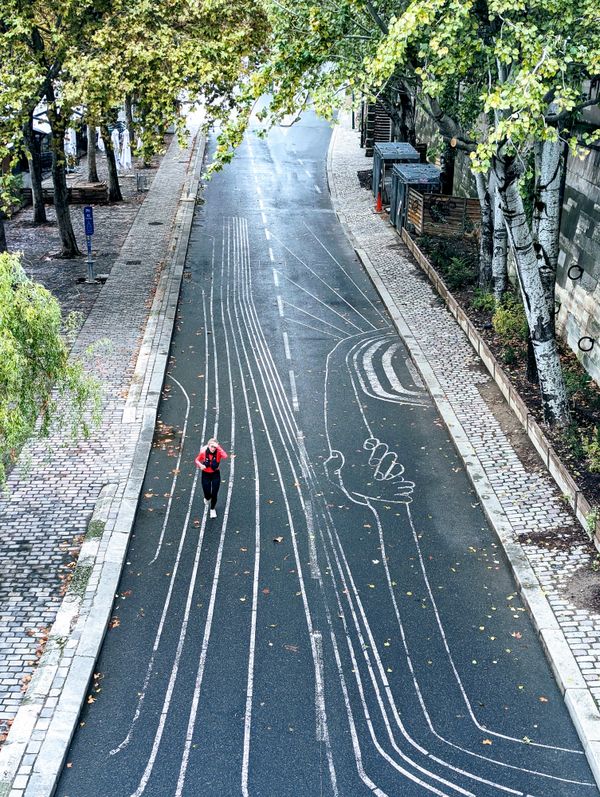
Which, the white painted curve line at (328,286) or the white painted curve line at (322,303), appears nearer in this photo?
the white painted curve line at (322,303)

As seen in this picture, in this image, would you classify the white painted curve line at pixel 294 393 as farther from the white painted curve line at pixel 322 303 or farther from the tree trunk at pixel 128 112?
the tree trunk at pixel 128 112

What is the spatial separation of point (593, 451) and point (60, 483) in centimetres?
934

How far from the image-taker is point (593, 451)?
1519 centimetres

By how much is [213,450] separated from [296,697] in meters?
4.71

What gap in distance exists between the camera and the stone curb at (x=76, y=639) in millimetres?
9406

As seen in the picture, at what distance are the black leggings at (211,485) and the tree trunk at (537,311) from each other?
21.8 feet

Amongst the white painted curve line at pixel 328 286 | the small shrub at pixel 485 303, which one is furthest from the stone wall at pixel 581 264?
the white painted curve line at pixel 328 286

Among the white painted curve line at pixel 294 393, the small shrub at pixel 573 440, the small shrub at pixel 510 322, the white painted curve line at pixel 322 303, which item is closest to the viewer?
the small shrub at pixel 573 440

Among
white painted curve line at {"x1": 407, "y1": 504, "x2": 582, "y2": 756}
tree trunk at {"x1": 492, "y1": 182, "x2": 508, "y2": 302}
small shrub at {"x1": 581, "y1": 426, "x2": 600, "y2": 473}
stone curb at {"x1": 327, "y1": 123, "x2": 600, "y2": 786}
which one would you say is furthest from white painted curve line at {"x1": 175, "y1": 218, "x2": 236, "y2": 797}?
tree trunk at {"x1": 492, "y1": 182, "x2": 508, "y2": 302}

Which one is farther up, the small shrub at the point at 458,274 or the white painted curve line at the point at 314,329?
the small shrub at the point at 458,274

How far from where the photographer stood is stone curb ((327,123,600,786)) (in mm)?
10047

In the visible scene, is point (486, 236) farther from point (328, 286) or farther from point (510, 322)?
point (328, 286)

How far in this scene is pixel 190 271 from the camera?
2819 cm

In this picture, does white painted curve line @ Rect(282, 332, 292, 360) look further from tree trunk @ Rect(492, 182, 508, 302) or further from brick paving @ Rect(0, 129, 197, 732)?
tree trunk @ Rect(492, 182, 508, 302)
